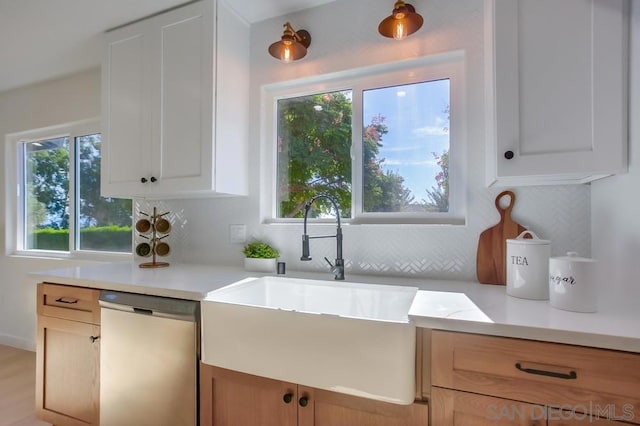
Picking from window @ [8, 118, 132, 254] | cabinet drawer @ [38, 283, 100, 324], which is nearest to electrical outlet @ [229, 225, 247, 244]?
cabinet drawer @ [38, 283, 100, 324]

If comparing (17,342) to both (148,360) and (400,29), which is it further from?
(400,29)

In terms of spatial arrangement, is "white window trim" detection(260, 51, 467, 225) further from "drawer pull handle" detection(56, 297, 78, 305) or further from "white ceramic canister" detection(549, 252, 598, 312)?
"drawer pull handle" detection(56, 297, 78, 305)

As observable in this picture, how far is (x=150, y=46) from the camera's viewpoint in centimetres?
176

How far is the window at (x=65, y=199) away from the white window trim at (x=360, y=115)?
1353mm

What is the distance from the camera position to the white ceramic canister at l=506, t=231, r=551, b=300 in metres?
1.07

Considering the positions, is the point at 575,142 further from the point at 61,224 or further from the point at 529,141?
the point at 61,224

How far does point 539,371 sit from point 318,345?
0.60 m

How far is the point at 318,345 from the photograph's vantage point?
97 cm

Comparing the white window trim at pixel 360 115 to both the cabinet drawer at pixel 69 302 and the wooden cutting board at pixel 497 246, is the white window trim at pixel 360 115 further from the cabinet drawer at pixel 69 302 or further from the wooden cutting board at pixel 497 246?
the cabinet drawer at pixel 69 302

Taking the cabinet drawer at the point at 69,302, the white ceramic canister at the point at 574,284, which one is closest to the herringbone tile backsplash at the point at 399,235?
the white ceramic canister at the point at 574,284

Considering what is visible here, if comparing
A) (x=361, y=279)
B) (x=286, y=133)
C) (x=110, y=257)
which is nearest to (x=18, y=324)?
(x=110, y=257)

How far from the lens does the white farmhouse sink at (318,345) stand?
894 millimetres

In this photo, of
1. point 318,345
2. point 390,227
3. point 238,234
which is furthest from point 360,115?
point 318,345

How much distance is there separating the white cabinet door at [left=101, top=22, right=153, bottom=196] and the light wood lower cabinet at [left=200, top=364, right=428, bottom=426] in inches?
48.7
